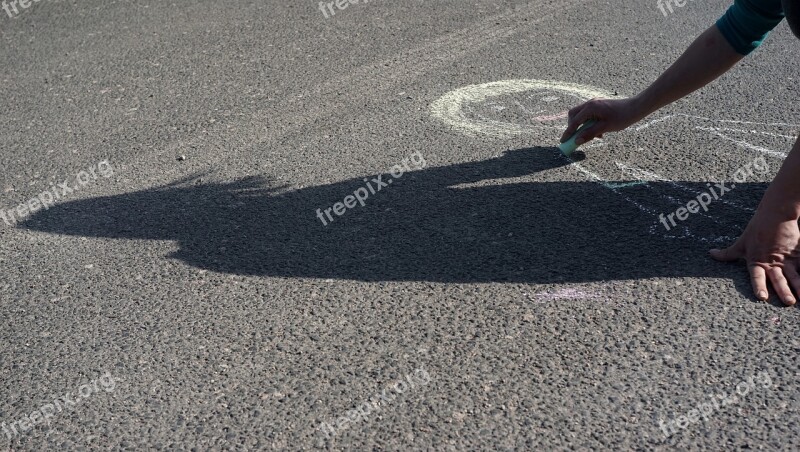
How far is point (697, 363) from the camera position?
105 inches

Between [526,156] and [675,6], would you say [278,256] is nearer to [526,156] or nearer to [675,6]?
[526,156]

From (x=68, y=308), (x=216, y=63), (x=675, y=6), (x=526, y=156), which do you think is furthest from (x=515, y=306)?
(x=675, y=6)

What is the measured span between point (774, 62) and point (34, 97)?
4.14m

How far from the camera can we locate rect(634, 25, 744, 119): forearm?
11.3 feet
